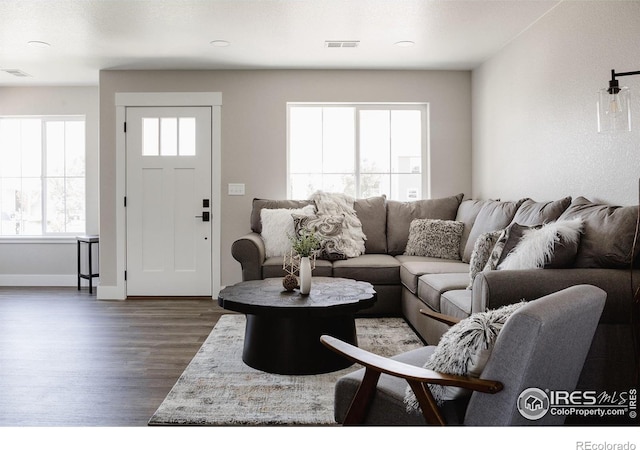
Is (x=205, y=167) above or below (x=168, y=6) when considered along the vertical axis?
below

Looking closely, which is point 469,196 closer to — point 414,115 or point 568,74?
point 414,115

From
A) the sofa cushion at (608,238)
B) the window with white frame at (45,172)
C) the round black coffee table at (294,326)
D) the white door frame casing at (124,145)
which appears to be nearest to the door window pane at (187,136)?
the white door frame casing at (124,145)

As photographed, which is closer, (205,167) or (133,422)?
(133,422)

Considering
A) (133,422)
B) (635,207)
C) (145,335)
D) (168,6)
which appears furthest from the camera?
(145,335)

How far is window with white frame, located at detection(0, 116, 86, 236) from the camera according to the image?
6.16 m

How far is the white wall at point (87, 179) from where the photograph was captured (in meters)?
6.07

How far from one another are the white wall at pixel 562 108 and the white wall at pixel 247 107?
1.08 meters

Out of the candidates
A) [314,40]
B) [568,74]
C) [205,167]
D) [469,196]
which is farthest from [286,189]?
[568,74]

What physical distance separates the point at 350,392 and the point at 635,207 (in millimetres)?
1772

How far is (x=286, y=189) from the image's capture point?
5281 millimetres

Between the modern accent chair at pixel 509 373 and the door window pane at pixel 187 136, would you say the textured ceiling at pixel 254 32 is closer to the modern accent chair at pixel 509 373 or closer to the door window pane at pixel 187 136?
the door window pane at pixel 187 136

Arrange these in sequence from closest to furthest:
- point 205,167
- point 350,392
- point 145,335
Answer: point 350,392, point 145,335, point 205,167

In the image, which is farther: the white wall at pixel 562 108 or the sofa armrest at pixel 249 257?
the sofa armrest at pixel 249 257

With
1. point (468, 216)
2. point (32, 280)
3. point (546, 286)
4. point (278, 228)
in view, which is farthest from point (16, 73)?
point (546, 286)
